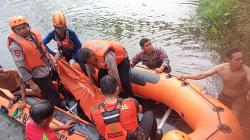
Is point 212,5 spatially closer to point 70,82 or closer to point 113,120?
point 70,82

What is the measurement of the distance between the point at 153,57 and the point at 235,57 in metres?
1.88

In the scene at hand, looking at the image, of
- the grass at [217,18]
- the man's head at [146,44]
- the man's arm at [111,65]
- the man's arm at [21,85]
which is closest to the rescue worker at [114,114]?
the man's arm at [111,65]

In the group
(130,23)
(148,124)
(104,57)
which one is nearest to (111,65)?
(104,57)

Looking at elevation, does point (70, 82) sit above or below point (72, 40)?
below

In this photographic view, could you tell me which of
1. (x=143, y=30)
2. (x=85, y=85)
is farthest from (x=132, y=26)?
(x=85, y=85)

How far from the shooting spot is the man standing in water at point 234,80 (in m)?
4.23

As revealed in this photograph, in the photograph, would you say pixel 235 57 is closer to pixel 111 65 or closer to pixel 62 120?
pixel 111 65

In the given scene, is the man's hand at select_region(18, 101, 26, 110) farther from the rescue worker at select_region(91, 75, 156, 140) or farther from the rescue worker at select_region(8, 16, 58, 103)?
the rescue worker at select_region(91, 75, 156, 140)

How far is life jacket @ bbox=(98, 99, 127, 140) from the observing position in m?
3.23

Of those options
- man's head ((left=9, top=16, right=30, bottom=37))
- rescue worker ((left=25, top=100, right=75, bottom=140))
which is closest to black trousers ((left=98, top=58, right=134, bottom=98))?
man's head ((left=9, top=16, right=30, bottom=37))

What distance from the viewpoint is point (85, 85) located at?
16.3 feet

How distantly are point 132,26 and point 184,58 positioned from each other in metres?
3.13

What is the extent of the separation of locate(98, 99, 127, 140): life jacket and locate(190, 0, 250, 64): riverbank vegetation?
12.3ft

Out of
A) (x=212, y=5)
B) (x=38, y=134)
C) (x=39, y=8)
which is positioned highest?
(x=38, y=134)
